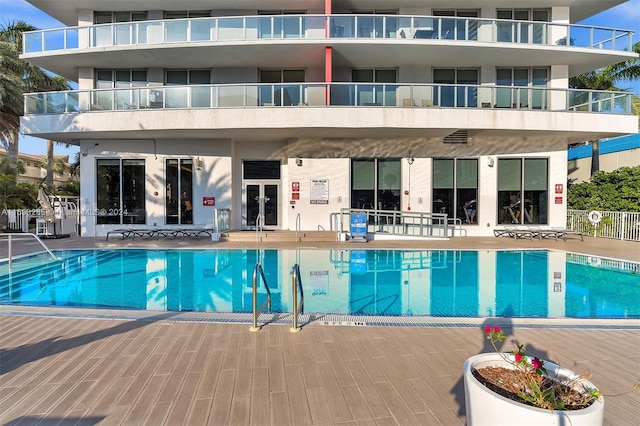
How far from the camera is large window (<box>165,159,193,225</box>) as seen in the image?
16172mm

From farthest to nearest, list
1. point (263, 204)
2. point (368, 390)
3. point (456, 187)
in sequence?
point (263, 204)
point (456, 187)
point (368, 390)

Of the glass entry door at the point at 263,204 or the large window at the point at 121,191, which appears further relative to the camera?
the glass entry door at the point at 263,204

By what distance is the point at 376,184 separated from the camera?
16188mm

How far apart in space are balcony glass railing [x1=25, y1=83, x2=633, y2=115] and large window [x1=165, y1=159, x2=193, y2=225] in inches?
118

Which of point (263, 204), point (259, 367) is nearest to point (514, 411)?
point (259, 367)

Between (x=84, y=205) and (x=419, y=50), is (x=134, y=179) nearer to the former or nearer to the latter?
(x=84, y=205)

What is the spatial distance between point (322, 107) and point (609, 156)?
72.1 ft

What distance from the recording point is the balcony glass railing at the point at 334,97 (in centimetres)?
1362

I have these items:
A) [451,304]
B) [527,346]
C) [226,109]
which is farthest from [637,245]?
[226,109]

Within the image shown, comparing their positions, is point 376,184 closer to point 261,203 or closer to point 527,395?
point 261,203

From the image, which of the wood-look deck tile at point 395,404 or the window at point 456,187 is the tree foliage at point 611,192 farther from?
the wood-look deck tile at point 395,404

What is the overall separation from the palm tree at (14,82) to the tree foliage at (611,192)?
31.2 meters

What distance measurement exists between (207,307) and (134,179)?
41.1ft

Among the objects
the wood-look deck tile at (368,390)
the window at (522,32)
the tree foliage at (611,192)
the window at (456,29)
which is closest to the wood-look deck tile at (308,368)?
the wood-look deck tile at (368,390)
